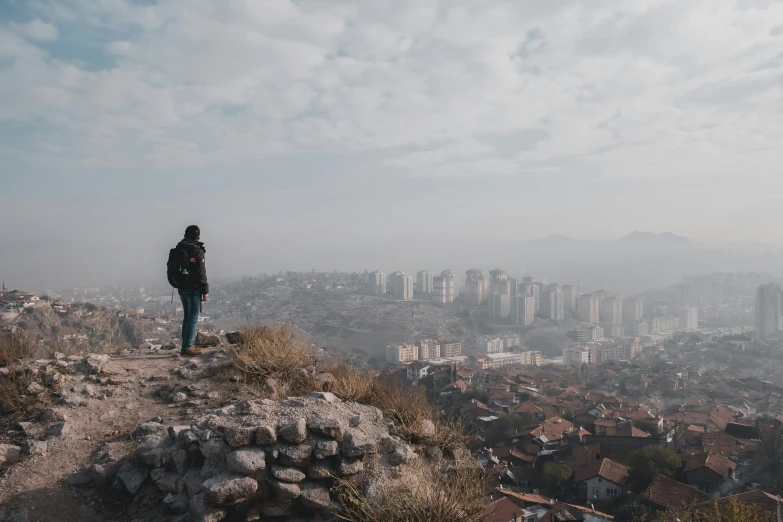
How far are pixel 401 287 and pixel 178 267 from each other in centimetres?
8206

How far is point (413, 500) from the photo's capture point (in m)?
3.30

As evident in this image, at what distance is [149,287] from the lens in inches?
2985

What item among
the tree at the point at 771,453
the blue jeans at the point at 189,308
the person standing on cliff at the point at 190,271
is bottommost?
the tree at the point at 771,453

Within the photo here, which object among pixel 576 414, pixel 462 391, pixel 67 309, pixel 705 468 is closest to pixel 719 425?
pixel 576 414

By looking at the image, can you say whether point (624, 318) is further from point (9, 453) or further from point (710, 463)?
point (9, 453)

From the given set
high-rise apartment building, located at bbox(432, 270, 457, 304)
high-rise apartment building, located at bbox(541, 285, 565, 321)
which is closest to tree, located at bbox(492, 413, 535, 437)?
high-rise apartment building, located at bbox(432, 270, 457, 304)

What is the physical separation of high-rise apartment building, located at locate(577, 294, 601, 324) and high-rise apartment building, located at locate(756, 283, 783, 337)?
24885mm

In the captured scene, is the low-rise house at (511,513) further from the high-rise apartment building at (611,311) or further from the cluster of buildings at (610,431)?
the high-rise apartment building at (611,311)

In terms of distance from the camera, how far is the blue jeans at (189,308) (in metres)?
6.48

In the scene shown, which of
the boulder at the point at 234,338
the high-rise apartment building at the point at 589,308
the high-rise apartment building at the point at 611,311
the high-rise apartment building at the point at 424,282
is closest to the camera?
the boulder at the point at 234,338

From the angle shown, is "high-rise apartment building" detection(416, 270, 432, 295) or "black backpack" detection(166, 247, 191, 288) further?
"high-rise apartment building" detection(416, 270, 432, 295)

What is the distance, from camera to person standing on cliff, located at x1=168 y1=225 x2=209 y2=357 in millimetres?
6355

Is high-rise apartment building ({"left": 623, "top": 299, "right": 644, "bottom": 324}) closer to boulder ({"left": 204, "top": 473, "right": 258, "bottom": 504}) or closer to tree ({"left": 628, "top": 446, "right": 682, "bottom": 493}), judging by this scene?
tree ({"left": 628, "top": 446, "right": 682, "bottom": 493})

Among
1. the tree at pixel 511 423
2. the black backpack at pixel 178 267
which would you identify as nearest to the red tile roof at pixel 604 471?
the tree at pixel 511 423
